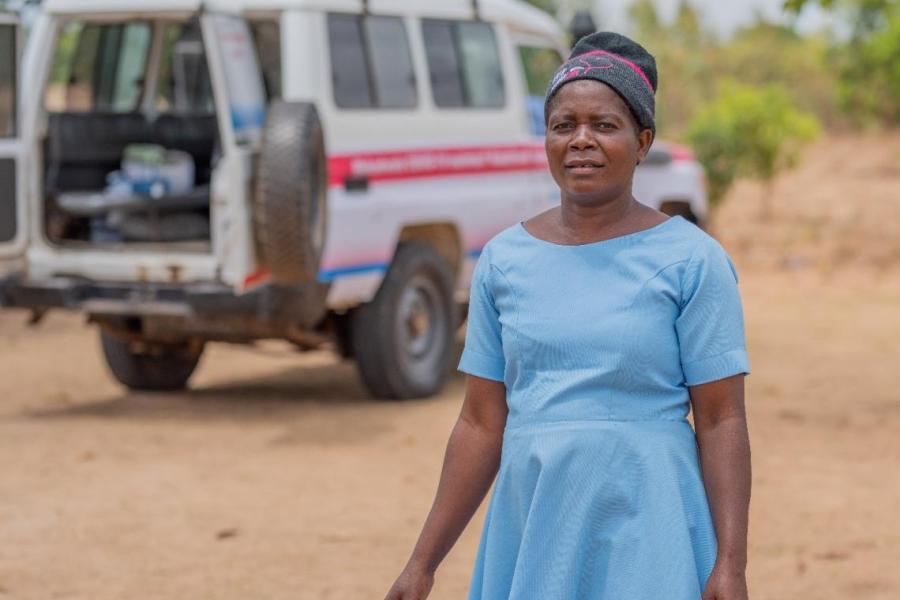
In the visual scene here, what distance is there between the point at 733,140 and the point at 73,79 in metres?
12.6

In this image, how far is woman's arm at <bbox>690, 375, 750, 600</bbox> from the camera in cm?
264

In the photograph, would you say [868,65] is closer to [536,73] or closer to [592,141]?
[536,73]

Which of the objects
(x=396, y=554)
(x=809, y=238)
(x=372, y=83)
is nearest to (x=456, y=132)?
(x=372, y=83)

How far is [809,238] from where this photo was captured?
20.1 metres

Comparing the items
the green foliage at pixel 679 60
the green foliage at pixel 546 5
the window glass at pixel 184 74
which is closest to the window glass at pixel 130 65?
the window glass at pixel 184 74

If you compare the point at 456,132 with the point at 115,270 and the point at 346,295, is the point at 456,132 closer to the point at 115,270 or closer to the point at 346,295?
the point at 346,295

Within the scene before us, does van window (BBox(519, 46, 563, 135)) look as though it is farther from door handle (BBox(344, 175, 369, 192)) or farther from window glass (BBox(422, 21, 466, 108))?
door handle (BBox(344, 175, 369, 192))

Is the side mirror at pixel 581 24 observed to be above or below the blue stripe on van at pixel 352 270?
above

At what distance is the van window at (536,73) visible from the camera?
10.2m

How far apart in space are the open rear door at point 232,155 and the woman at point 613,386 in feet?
17.6

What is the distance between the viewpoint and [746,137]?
21.8m

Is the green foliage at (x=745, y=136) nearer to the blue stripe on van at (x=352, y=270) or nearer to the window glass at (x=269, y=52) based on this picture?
the blue stripe on van at (x=352, y=270)

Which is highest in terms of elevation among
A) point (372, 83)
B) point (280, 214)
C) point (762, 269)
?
point (372, 83)

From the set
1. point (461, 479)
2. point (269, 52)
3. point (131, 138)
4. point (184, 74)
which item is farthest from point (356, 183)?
point (461, 479)
